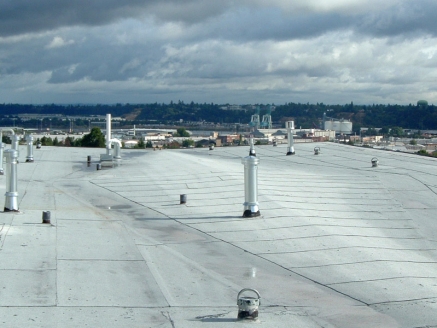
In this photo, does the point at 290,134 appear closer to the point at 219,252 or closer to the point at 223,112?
the point at 219,252

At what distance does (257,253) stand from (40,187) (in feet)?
32.2

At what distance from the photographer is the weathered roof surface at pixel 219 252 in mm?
6742

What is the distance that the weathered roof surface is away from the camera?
22.1ft

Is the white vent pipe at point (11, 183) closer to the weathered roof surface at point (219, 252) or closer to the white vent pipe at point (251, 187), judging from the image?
the weathered roof surface at point (219, 252)

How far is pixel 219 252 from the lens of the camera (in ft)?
32.2

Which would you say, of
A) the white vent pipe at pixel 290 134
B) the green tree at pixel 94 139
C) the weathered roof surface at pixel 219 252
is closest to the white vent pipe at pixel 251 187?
the weathered roof surface at pixel 219 252

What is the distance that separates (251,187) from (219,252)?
2603 millimetres

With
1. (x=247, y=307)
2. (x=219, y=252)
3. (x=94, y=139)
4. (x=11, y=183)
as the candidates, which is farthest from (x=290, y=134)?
(x=247, y=307)

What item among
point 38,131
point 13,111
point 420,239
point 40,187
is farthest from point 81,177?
point 13,111

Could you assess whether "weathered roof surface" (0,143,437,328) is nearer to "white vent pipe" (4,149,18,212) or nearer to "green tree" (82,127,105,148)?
"white vent pipe" (4,149,18,212)

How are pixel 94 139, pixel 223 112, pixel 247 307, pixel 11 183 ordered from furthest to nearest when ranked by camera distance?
pixel 223 112 → pixel 94 139 → pixel 11 183 → pixel 247 307

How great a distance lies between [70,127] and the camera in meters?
65.4

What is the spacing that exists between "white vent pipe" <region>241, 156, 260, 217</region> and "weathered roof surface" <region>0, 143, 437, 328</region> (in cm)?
32

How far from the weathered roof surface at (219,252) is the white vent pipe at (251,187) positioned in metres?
0.32
